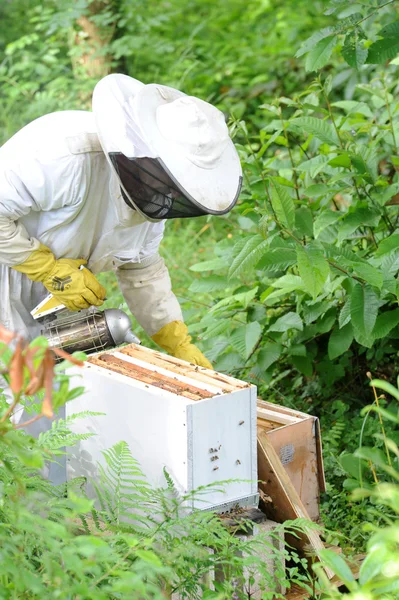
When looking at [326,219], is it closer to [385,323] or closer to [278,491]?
[385,323]

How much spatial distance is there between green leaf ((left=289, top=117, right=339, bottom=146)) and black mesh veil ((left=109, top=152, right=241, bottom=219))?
927mm

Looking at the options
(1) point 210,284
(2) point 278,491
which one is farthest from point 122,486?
(1) point 210,284

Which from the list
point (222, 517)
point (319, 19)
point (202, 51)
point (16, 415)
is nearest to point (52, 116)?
point (16, 415)

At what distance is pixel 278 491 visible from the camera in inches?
111

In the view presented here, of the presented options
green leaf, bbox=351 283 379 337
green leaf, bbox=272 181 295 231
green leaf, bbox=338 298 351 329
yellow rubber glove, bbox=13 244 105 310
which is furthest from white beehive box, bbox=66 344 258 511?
green leaf, bbox=338 298 351 329

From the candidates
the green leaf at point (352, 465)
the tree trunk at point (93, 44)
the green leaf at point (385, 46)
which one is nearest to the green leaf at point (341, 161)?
the green leaf at point (385, 46)

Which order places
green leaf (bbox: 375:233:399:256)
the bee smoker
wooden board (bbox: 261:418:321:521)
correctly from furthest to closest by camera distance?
green leaf (bbox: 375:233:399:256) → the bee smoker → wooden board (bbox: 261:418:321:521)

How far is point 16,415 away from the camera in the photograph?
11.3ft

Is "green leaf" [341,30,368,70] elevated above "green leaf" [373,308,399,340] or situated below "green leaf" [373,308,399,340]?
above

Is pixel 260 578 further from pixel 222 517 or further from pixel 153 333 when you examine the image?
pixel 153 333

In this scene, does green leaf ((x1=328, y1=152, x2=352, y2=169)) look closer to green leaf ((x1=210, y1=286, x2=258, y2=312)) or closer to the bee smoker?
green leaf ((x1=210, y1=286, x2=258, y2=312))

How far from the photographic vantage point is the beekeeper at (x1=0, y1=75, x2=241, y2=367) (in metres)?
2.89

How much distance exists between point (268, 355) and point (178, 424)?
1.55 m

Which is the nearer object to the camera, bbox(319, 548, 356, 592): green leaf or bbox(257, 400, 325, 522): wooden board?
bbox(319, 548, 356, 592): green leaf
